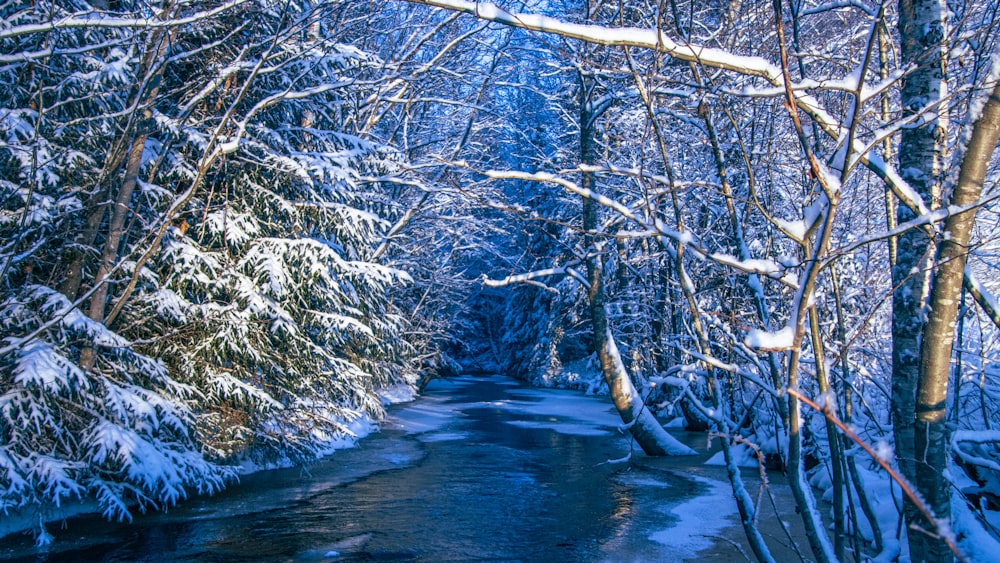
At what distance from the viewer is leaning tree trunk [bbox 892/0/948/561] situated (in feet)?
7.95

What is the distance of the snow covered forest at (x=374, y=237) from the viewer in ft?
8.23

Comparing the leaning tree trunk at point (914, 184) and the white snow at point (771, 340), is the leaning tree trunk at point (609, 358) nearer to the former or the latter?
the leaning tree trunk at point (914, 184)

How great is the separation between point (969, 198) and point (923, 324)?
1.44ft

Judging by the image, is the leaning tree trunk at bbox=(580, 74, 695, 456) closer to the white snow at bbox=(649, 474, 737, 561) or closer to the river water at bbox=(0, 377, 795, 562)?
the river water at bbox=(0, 377, 795, 562)

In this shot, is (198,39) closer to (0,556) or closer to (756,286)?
(0,556)

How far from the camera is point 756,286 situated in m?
3.13

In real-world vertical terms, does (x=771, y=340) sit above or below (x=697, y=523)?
above

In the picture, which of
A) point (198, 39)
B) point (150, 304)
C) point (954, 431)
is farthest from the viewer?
point (198, 39)

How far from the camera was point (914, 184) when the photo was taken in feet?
8.43

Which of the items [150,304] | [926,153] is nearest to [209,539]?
[150,304]

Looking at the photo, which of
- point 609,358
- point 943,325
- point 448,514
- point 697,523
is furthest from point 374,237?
point 943,325

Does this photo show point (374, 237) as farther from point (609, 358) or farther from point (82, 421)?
Answer: point (82, 421)

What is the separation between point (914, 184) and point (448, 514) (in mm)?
6156

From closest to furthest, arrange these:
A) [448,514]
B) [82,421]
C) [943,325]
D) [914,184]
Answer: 1. [943,325]
2. [914,184]
3. [82,421]
4. [448,514]
